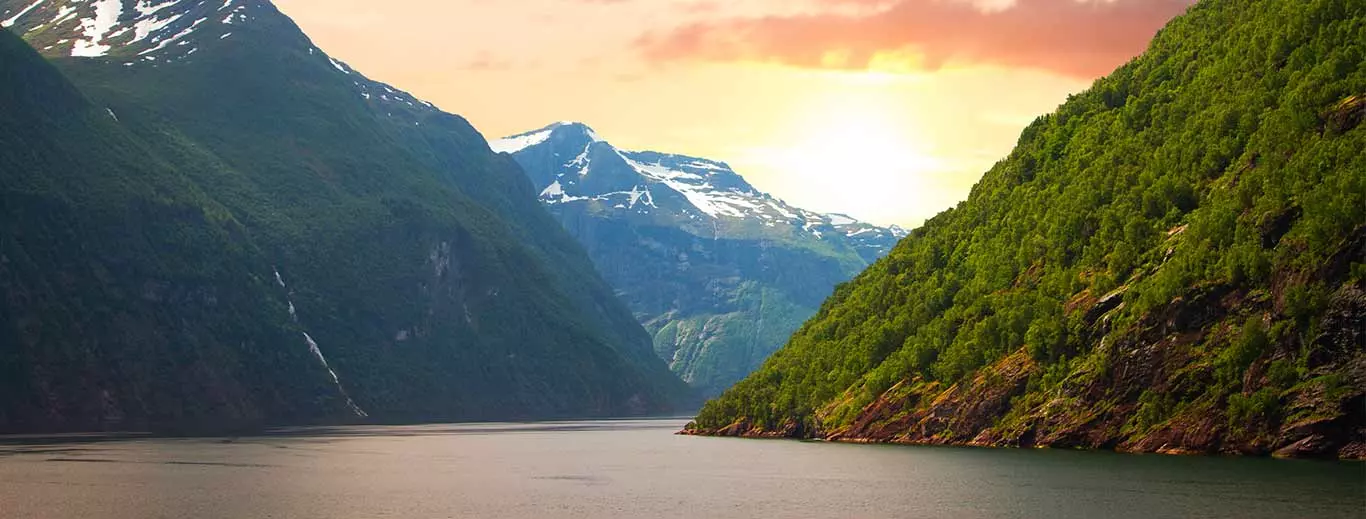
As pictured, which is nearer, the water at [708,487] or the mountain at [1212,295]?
the water at [708,487]

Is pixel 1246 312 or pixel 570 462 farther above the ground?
pixel 1246 312

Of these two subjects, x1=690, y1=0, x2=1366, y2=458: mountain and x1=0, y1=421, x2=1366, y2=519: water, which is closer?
x1=0, y1=421, x2=1366, y2=519: water

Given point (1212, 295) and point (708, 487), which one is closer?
point (708, 487)

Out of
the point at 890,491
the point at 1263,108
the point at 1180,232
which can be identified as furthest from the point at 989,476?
the point at 1263,108

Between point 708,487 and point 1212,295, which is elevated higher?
point 1212,295

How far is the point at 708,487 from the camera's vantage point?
13425 centimetres

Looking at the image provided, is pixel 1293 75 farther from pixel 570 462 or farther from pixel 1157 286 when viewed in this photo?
pixel 570 462

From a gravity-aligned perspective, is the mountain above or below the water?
above

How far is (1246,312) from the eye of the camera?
480 ft

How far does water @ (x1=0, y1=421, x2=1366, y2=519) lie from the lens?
108750 mm

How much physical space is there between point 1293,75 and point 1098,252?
3021 centimetres

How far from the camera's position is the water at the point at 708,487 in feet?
357

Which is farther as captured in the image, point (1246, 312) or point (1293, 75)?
point (1293, 75)

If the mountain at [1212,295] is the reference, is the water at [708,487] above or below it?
below
